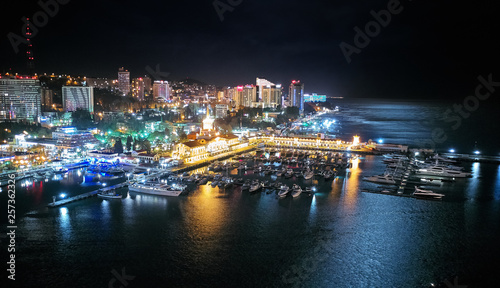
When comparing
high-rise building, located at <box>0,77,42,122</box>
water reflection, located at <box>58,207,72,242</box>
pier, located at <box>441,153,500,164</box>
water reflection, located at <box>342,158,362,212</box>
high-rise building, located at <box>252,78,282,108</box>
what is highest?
high-rise building, located at <box>252,78,282,108</box>

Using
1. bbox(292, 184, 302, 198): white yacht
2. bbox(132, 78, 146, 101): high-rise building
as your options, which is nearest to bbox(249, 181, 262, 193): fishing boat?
bbox(292, 184, 302, 198): white yacht

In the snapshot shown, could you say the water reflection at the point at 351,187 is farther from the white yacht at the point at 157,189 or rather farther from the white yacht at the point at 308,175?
the white yacht at the point at 157,189

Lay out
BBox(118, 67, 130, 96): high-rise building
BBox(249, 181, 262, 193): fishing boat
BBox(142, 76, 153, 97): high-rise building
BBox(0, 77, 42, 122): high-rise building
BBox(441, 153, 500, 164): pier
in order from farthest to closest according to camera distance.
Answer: BBox(142, 76, 153, 97): high-rise building
BBox(118, 67, 130, 96): high-rise building
BBox(0, 77, 42, 122): high-rise building
BBox(441, 153, 500, 164): pier
BBox(249, 181, 262, 193): fishing boat

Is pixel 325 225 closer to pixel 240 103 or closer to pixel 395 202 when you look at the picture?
pixel 395 202

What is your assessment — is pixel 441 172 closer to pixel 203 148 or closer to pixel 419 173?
pixel 419 173

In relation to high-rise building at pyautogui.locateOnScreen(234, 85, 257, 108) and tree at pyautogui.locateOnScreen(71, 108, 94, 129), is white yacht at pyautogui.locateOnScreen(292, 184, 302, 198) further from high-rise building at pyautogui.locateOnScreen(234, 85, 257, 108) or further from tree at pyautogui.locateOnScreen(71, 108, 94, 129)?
high-rise building at pyautogui.locateOnScreen(234, 85, 257, 108)

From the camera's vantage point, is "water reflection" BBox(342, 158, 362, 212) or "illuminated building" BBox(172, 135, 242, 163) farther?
"illuminated building" BBox(172, 135, 242, 163)

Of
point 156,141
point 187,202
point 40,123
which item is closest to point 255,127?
point 156,141

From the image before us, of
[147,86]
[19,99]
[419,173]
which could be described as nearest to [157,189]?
[419,173]
